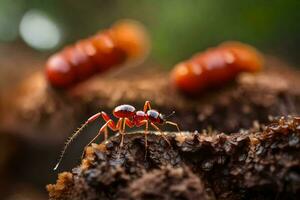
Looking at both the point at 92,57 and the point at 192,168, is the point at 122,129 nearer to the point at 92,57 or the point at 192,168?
the point at 192,168

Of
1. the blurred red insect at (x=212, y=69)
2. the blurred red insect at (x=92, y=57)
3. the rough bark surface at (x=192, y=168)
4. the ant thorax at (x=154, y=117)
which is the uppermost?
the blurred red insect at (x=92, y=57)

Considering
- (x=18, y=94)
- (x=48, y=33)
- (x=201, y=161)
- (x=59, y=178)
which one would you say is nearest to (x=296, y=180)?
(x=201, y=161)

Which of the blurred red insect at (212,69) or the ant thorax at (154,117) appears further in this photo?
the blurred red insect at (212,69)

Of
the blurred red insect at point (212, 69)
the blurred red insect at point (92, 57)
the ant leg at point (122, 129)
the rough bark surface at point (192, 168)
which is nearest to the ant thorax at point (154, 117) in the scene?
the ant leg at point (122, 129)

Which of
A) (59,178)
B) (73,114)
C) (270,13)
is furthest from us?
(270,13)

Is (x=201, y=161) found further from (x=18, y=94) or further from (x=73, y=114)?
(x=18, y=94)

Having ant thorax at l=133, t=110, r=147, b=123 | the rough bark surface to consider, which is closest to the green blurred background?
ant thorax at l=133, t=110, r=147, b=123

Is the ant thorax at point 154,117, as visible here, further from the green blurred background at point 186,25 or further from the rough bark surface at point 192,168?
the green blurred background at point 186,25

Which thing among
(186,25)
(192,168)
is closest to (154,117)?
(192,168)
